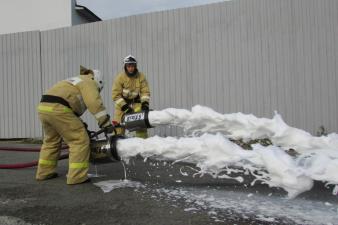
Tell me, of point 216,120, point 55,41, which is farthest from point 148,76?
point 216,120

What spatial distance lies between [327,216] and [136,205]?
1.55 metres

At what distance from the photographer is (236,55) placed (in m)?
Answer: 8.50

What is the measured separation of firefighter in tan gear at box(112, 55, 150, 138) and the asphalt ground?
1086 mm

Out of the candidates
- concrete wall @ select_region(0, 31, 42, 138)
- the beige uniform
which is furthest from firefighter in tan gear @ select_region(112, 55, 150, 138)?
concrete wall @ select_region(0, 31, 42, 138)

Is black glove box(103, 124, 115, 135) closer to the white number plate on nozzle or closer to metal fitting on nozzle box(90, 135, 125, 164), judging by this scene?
metal fitting on nozzle box(90, 135, 125, 164)

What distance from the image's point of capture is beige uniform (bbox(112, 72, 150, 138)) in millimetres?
6527

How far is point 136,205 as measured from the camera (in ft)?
12.6

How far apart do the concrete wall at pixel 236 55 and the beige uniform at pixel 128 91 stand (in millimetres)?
2479

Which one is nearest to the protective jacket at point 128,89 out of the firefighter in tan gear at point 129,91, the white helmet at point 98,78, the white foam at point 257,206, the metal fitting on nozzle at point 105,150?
the firefighter in tan gear at point 129,91

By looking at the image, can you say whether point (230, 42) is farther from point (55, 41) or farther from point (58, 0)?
point (58, 0)

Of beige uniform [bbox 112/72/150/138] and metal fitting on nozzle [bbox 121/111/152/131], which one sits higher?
beige uniform [bbox 112/72/150/138]

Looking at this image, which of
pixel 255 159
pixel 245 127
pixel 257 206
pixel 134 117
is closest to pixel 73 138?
pixel 134 117

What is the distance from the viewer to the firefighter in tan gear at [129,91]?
646 centimetres

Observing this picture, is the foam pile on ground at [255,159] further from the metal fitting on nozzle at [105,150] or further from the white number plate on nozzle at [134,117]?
the white number plate on nozzle at [134,117]
